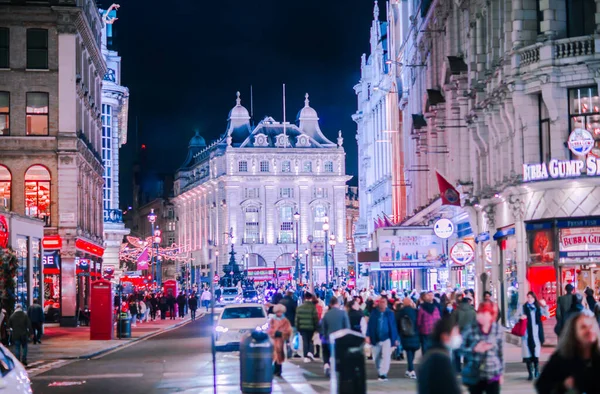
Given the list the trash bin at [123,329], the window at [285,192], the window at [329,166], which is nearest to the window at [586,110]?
the trash bin at [123,329]

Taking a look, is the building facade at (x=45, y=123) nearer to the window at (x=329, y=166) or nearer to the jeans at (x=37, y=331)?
the jeans at (x=37, y=331)

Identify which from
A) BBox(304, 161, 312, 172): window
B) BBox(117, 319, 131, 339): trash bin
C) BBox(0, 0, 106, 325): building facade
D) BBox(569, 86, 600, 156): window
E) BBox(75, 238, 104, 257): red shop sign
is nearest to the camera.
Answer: BBox(569, 86, 600, 156): window

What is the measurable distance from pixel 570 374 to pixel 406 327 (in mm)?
14528

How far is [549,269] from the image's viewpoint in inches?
1385

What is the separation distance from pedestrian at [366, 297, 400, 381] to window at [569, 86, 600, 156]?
11.8 m

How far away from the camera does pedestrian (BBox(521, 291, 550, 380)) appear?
890 inches

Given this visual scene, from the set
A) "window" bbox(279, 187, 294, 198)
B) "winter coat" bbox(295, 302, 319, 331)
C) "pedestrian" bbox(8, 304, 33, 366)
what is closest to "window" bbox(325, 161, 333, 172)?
"window" bbox(279, 187, 294, 198)

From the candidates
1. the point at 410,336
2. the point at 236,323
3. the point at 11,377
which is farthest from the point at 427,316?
the point at 11,377

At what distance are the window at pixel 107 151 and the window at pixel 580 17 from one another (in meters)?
61.5

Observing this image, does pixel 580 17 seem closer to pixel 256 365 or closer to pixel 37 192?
pixel 256 365

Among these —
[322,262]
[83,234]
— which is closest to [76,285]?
[83,234]

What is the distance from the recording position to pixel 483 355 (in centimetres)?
1326

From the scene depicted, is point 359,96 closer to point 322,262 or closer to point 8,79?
point 322,262

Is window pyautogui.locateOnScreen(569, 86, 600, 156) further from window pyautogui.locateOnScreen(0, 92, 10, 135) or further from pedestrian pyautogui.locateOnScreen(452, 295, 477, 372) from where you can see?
window pyautogui.locateOnScreen(0, 92, 10, 135)
